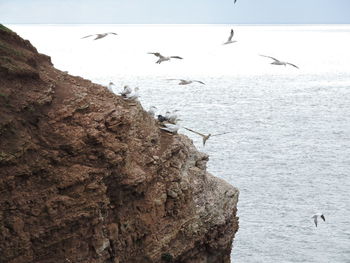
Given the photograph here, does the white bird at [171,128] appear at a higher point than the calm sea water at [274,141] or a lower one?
higher

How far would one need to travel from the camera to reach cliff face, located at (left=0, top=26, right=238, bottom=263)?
14109 mm

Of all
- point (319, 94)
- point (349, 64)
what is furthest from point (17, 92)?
point (349, 64)

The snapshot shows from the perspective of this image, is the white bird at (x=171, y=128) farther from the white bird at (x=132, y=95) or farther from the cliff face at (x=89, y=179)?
the white bird at (x=132, y=95)

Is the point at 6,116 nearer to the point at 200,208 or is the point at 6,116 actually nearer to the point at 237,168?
the point at 200,208

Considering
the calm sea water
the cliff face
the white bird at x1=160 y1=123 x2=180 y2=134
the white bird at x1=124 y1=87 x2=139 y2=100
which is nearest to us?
the cliff face

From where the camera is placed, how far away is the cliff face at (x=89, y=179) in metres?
14.1

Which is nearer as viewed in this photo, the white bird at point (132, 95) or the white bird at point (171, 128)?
the white bird at point (132, 95)

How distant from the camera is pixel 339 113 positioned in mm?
65875

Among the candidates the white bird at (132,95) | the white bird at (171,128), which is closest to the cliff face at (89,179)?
the white bird at (171,128)

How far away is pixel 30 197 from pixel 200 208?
455 centimetres

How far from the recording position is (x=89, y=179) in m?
14.8

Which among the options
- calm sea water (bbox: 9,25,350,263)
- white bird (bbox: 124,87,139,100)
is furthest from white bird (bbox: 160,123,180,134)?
calm sea water (bbox: 9,25,350,263)

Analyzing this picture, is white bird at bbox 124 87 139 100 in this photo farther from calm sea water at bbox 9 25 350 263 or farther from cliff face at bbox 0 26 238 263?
calm sea water at bbox 9 25 350 263

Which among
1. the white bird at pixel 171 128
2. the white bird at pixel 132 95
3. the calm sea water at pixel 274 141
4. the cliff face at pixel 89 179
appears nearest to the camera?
the cliff face at pixel 89 179
